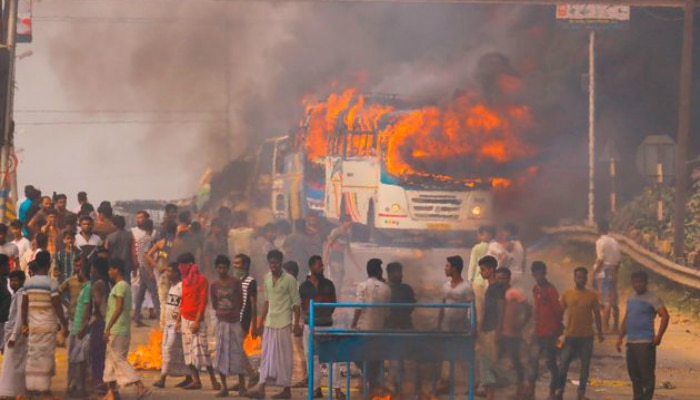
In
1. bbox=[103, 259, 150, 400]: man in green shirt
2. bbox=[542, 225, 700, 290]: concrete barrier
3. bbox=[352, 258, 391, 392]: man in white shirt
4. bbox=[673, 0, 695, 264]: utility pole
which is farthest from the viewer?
bbox=[673, 0, 695, 264]: utility pole

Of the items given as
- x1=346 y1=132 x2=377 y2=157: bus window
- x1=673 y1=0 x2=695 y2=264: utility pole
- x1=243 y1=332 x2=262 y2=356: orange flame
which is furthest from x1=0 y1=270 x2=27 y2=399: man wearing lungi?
x1=346 y1=132 x2=377 y2=157: bus window

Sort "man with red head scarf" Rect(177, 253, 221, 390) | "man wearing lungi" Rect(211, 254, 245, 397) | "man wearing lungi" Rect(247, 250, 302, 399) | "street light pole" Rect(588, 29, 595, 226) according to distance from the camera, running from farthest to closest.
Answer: "street light pole" Rect(588, 29, 595, 226) < "man with red head scarf" Rect(177, 253, 221, 390) < "man wearing lungi" Rect(211, 254, 245, 397) < "man wearing lungi" Rect(247, 250, 302, 399)

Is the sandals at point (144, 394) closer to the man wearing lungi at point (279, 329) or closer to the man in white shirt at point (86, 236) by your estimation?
the man wearing lungi at point (279, 329)

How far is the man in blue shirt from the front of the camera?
1351 centimetres

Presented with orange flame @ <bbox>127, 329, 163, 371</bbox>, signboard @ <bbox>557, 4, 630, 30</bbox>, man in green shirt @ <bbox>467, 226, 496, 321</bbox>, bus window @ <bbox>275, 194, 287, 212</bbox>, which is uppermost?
signboard @ <bbox>557, 4, 630, 30</bbox>

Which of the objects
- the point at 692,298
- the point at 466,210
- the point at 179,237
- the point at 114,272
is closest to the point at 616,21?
the point at 466,210

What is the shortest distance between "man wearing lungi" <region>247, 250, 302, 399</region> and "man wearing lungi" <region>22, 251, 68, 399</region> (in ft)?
6.75

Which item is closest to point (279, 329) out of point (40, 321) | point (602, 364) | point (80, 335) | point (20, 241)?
point (80, 335)

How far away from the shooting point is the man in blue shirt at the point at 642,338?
13.5 m

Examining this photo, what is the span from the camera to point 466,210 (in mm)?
28750

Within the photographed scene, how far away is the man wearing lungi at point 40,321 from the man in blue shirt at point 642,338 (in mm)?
5194

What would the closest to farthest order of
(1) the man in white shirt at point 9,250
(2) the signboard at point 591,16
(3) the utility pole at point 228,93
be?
(1) the man in white shirt at point 9,250
(2) the signboard at point 591,16
(3) the utility pole at point 228,93

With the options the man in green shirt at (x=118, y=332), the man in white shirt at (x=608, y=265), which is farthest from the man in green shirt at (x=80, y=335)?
the man in white shirt at (x=608, y=265)

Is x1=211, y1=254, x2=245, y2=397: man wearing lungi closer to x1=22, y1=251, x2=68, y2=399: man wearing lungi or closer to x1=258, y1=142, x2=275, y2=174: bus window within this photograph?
x1=22, y1=251, x2=68, y2=399: man wearing lungi
